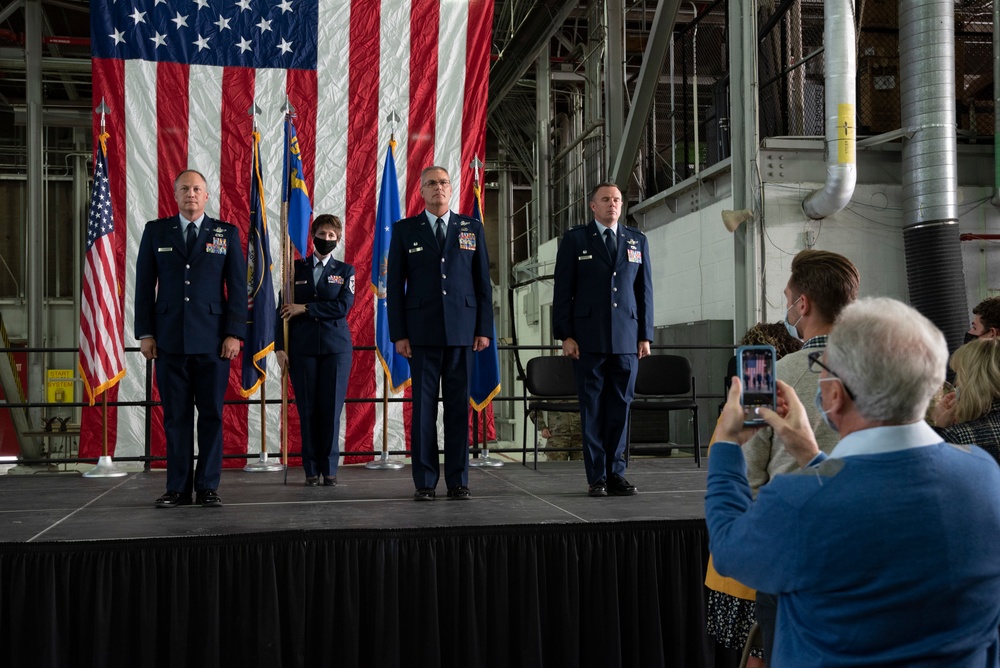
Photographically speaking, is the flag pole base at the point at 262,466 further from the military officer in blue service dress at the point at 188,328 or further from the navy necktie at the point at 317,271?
the military officer in blue service dress at the point at 188,328

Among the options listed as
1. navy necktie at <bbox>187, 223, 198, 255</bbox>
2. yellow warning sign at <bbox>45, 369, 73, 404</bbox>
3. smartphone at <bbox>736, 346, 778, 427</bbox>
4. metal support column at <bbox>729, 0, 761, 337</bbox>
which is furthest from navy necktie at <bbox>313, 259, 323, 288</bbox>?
yellow warning sign at <bbox>45, 369, 73, 404</bbox>

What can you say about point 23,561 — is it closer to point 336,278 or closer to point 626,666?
point 626,666

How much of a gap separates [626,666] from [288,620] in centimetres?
121

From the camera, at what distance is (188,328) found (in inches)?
158

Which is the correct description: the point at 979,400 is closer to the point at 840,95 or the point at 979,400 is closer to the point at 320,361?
the point at 320,361

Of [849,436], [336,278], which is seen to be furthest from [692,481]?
[849,436]

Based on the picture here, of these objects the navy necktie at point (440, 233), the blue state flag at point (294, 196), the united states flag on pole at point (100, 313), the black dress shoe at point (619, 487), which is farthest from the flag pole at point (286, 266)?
the black dress shoe at point (619, 487)

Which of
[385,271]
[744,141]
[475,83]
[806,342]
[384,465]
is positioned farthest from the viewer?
[744,141]

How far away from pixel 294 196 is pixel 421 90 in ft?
5.88

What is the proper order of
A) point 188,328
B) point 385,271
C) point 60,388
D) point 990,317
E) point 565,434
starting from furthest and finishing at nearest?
point 60,388 → point 565,434 → point 385,271 → point 188,328 → point 990,317

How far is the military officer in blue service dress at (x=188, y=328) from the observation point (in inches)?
159

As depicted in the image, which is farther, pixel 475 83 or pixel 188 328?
pixel 475 83

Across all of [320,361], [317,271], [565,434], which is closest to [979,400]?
[320,361]

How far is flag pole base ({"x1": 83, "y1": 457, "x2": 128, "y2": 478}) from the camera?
17.8ft
